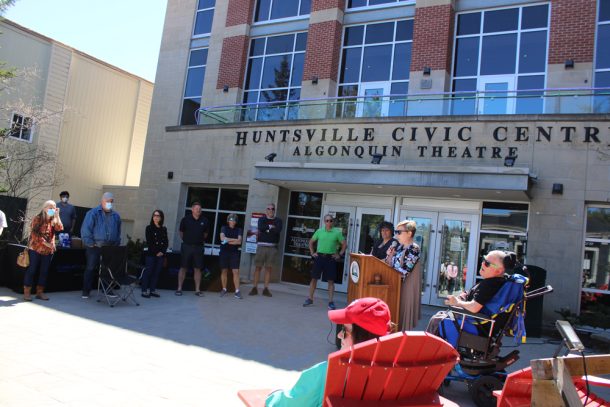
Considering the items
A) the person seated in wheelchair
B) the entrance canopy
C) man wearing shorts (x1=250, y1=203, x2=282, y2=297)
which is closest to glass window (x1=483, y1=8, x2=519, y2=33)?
the entrance canopy

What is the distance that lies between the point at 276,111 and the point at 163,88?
19.6ft

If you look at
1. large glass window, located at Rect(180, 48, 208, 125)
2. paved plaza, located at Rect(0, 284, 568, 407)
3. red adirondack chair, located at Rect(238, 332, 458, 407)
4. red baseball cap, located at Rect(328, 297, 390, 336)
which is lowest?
paved plaza, located at Rect(0, 284, 568, 407)

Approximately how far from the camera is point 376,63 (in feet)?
48.2

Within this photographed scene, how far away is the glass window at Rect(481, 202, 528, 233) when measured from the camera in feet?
37.6

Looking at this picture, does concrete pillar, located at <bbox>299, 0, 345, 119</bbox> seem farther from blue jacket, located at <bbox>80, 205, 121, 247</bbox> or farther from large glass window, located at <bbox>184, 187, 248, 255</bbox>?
blue jacket, located at <bbox>80, 205, 121, 247</bbox>

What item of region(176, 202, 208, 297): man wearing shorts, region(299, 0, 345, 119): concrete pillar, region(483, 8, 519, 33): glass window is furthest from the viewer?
region(299, 0, 345, 119): concrete pillar

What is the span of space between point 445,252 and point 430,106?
3.80 metres

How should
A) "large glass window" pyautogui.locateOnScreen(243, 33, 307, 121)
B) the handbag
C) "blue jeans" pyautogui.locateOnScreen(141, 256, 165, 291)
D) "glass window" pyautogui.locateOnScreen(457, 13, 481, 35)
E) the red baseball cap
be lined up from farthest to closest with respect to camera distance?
"large glass window" pyautogui.locateOnScreen(243, 33, 307, 121) → "glass window" pyautogui.locateOnScreen(457, 13, 481, 35) → "blue jeans" pyautogui.locateOnScreen(141, 256, 165, 291) → the handbag → the red baseball cap

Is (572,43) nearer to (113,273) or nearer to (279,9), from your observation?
(279,9)

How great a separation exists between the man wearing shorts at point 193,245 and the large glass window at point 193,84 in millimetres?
7797

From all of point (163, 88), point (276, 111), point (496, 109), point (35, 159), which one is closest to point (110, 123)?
point (35, 159)

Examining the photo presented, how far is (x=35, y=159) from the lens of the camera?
1919cm

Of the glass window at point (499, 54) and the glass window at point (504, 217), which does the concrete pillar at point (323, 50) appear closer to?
the glass window at point (499, 54)

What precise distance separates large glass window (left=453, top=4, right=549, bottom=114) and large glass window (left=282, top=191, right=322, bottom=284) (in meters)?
4.77
